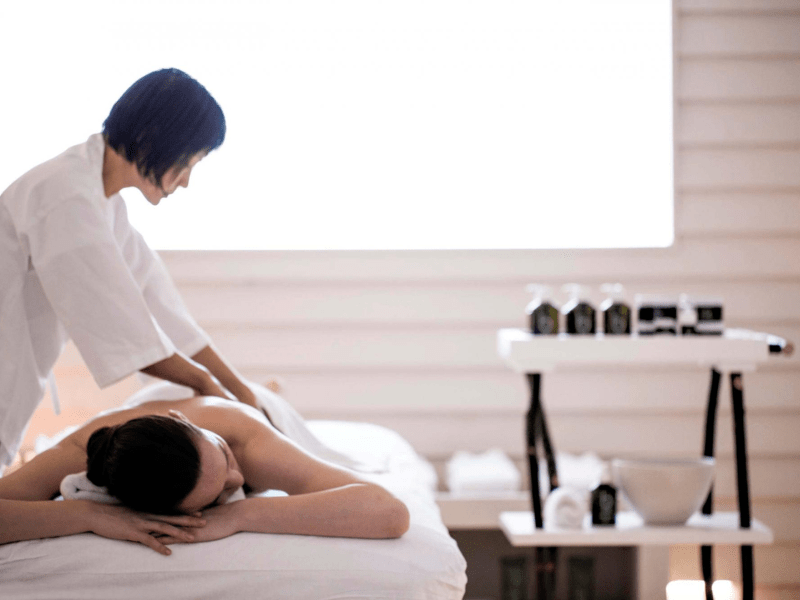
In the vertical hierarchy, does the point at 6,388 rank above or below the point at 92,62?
below

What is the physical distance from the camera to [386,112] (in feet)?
10.3

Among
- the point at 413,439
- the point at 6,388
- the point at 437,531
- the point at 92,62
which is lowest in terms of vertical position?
the point at 413,439

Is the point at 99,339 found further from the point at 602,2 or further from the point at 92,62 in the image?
the point at 602,2

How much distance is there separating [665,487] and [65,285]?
5.69ft

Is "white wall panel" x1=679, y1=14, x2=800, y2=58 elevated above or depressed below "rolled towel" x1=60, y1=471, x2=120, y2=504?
above

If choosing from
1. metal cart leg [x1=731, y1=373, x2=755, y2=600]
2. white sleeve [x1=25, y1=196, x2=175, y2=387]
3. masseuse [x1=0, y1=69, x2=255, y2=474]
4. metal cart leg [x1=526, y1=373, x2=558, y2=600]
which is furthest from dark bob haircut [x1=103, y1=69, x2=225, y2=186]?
metal cart leg [x1=731, y1=373, x2=755, y2=600]

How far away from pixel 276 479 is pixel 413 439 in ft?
5.32

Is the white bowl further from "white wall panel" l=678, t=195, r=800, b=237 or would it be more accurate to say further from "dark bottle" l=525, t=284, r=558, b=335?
"white wall panel" l=678, t=195, r=800, b=237

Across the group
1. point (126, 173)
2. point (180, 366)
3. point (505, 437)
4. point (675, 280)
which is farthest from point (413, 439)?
point (126, 173)

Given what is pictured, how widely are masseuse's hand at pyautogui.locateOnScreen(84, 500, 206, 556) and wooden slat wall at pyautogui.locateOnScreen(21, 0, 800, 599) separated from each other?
1.75 m

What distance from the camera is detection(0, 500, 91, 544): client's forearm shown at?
133 cm

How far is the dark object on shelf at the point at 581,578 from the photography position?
2.80 meters

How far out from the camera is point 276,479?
1526 millimetres

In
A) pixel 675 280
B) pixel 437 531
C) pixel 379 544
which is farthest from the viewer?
pixel 675 280
